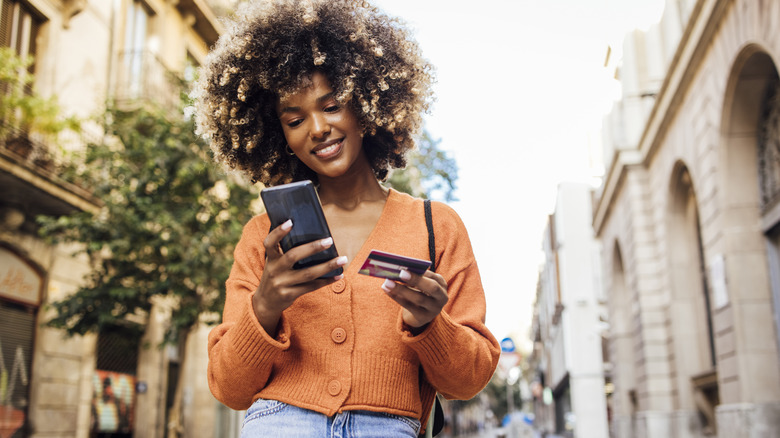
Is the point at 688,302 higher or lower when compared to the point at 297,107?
higher

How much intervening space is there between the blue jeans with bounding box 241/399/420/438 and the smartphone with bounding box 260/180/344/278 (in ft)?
1.52

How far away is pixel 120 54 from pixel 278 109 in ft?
48.2

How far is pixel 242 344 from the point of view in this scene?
6.48ft

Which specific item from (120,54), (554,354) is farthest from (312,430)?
(554,354)

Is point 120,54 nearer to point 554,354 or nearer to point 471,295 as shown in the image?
point 471,295

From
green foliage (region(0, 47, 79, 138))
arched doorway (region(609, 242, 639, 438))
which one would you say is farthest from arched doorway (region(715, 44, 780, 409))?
green foliage (region(0, 47, 79, 138))

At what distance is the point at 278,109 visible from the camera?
7.81 feet

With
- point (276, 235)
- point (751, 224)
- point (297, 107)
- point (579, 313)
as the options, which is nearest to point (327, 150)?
point (297, 107)

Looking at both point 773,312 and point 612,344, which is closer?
point 773,312

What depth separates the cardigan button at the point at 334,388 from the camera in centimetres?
199

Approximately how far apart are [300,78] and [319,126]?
0.60ft

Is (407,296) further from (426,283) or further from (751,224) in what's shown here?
(751,224)

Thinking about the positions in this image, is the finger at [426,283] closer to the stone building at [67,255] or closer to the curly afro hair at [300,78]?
the curly afro hair at [300,78]

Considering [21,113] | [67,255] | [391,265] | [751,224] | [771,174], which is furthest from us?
[67,255]
